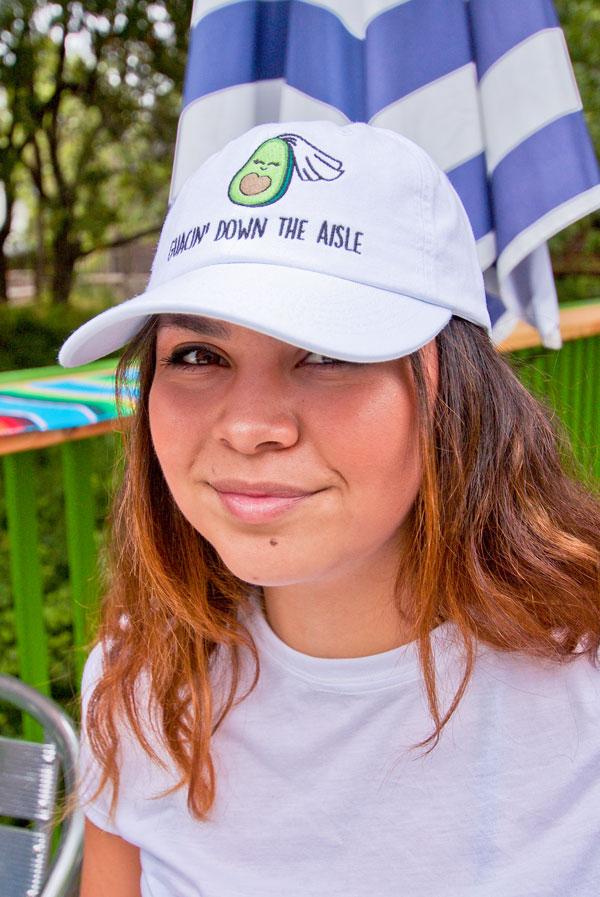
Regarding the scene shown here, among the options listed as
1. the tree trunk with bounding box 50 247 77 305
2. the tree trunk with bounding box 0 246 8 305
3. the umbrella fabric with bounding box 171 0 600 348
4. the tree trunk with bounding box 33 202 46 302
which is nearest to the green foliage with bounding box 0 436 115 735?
the umbrella fabric with bounding box 171 0 600 348

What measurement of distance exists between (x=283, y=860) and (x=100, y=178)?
9.39 m

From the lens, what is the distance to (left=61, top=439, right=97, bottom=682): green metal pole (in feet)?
6.54

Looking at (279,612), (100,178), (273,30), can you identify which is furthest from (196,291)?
(100,178)

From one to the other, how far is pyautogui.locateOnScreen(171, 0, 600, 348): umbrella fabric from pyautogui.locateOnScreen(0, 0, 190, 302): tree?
16.4 feet

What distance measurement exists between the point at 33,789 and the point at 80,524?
0.66 meters

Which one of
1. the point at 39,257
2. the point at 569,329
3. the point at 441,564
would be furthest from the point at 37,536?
the point at 39,257

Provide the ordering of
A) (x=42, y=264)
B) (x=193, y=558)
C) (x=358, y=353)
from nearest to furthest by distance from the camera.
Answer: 1. (x=358, y=353)
2. (x=193, y=558)
3. (x=42, y=264)

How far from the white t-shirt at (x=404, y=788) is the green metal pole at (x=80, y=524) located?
773 millimetres

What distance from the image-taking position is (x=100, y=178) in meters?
9.73

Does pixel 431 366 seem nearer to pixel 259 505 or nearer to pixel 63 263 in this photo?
A: pixel 259 505

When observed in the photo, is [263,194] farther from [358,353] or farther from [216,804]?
[216,804]

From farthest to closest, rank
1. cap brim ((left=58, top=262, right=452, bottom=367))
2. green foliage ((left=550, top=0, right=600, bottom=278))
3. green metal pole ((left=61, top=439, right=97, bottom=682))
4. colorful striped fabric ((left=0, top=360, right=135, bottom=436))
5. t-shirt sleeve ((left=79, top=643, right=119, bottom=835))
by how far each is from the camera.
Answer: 1. green foliage ((left=550, top=0, right=600, bottom=278))
2. green metal pole ((left=61, top=439, right=97, bottom=682))
3. colorful striped fabric ((left=0, top=360, right=135, bottom=436))
4. t-shirt sleeve ((left=79, top=643, right=119, bottom=835))
5. cap brim ((left=58, top=262, right=452, bottom=367))

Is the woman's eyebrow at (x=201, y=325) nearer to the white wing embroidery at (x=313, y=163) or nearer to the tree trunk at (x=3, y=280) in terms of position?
the white wing embroidery at (x=313, y=163)

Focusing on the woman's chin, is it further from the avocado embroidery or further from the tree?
the tree
